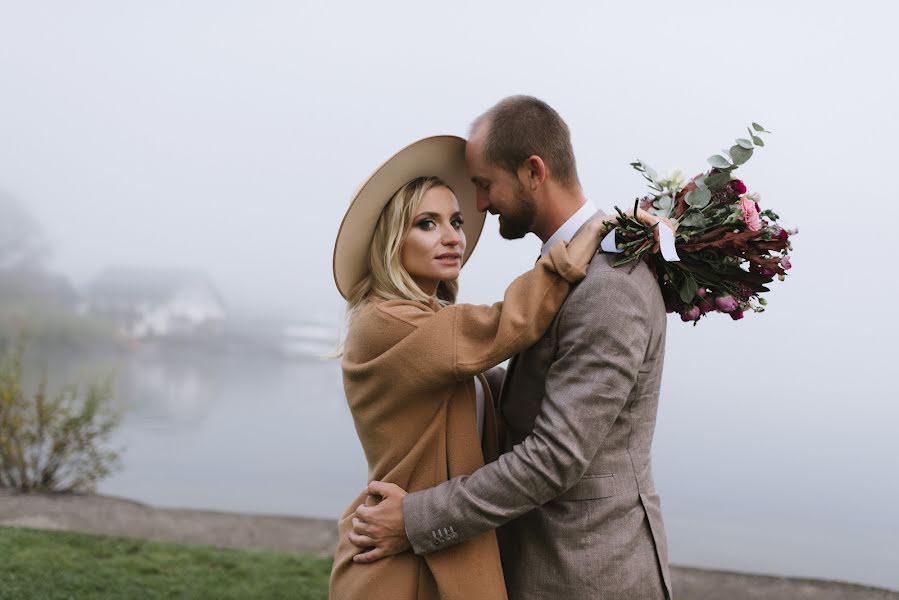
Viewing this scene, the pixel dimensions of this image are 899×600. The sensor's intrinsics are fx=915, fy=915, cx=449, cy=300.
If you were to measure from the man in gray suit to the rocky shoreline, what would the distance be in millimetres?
3492

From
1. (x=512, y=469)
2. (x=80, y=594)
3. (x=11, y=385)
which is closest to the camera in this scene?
(x=512, y=469)

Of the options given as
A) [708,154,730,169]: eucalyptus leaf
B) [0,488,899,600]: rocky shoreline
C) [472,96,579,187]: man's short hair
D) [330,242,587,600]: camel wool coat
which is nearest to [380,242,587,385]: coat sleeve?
[330,242,587,600]: camel wool coat

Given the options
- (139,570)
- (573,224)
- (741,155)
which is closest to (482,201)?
(573,224)

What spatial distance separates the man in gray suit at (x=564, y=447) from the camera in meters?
1.94

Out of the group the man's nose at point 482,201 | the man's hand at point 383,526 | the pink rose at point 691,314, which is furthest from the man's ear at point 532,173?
the man's hand at point 383,526

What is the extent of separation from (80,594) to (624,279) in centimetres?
393

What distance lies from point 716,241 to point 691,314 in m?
0.19

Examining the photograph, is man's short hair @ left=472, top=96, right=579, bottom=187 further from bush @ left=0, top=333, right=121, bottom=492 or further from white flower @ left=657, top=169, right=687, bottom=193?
bush @ left=0, top=333, right=121, bottom=492

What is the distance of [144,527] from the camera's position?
20.1ft

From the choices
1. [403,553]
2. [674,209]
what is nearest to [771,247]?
[674,209]

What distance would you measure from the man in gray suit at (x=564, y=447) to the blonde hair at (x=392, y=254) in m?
0.23

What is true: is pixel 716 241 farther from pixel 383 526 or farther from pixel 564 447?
pixel 383 526

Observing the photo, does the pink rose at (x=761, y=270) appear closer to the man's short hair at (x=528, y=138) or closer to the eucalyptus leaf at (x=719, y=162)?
the eucalyptus leaf at (x=719, y=162)

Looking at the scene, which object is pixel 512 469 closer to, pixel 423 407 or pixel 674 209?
pixel 423 407
